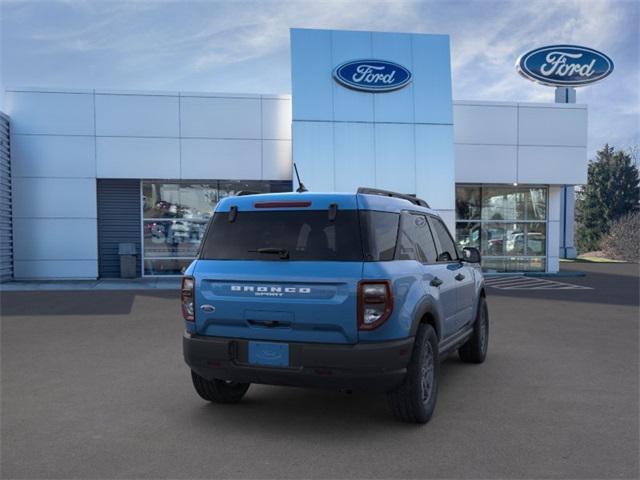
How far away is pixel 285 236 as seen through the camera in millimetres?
4434

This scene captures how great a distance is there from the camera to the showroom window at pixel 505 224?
20.8 meters

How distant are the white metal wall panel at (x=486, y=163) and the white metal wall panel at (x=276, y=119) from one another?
621 cm

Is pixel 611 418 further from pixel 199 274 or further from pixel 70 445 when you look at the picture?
pixel 70 445

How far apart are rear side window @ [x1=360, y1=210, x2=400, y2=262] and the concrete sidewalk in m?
12.2

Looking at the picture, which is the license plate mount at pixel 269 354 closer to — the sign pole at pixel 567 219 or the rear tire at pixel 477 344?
the rear tire at pixel 477 344

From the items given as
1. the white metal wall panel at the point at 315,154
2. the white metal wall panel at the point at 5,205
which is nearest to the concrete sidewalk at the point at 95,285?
the white metal wall panel at the point at 5,205

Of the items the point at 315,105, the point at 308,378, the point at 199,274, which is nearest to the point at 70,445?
the point at 199,274

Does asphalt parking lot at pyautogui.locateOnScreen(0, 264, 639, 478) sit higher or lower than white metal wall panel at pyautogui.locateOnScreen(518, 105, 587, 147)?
lower

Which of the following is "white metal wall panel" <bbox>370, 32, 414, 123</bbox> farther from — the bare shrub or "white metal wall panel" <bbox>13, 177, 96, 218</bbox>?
the bare shrub

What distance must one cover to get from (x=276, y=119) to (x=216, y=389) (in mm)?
14093

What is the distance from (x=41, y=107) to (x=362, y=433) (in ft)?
54.8

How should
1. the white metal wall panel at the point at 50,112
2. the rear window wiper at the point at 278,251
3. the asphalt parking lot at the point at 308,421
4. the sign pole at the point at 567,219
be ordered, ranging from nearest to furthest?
the asphalt parking lot at the point at 308,421 → the rear window wiper at the point at 278,251 → the white metal wall panel at the point at 50,112 → the sign pole at the point at 567,219

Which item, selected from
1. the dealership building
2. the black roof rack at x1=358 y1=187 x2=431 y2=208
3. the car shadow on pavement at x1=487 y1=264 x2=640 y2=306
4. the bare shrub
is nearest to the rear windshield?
the black roof rack at x1=358 y1=187 x2=431 y2=208

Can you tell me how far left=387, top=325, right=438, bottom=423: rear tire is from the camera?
438 cm
